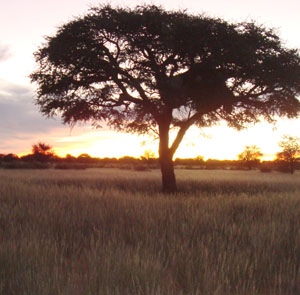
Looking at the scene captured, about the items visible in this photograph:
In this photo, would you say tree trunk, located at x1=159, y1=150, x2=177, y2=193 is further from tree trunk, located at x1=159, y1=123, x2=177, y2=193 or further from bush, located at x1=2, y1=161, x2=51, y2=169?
bush, located at x1=2, y1=161, x2=51, y2=169

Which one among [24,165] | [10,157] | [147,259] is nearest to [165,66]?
[147,259]

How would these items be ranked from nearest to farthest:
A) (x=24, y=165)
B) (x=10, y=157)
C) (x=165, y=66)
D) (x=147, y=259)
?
(x=147, y=259) → (x=165, y=66) → (x=24, y=165) → (x=10, y=157)

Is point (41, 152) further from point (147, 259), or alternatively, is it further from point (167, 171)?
point (147, 259)

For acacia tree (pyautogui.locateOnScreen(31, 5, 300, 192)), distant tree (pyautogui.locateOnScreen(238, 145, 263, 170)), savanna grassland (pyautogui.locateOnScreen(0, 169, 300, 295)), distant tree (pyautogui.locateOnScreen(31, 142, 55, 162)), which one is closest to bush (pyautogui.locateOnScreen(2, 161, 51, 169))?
distant tree (pyautogui.locateOnScreen(31, 142, 55, 162))

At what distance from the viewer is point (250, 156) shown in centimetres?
8475

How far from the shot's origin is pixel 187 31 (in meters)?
13.8

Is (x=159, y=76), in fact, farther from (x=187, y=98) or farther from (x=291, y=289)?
(x=291, y=289)

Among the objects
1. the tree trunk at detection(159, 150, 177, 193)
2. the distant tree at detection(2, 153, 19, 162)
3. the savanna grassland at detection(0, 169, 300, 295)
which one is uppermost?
the distant tree at detection(2, 153, 19, 162)

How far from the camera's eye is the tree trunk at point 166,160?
16812mm

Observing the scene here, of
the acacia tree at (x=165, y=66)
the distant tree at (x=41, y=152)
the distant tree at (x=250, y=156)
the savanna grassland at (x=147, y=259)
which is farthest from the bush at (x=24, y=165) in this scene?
the distant tree at (x=250, y=156)

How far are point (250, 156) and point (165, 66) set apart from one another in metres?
→ 74.2

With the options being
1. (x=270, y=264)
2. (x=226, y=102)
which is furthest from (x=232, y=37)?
(x=270, y=264)

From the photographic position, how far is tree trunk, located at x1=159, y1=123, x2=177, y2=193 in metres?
16.8

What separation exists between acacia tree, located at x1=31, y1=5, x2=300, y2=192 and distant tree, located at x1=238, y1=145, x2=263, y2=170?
231ft
